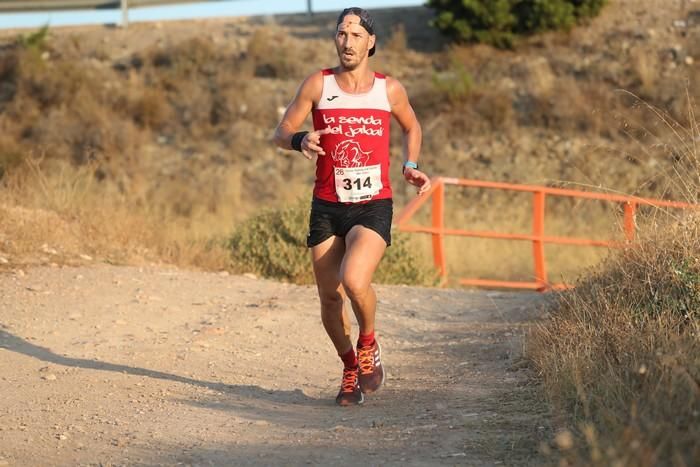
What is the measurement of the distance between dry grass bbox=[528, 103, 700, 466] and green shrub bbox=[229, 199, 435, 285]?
425 centimetres

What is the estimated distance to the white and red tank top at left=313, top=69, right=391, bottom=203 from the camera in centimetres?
677

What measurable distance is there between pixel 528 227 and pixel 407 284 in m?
8.15

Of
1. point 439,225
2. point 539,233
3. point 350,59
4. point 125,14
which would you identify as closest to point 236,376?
point 350,59

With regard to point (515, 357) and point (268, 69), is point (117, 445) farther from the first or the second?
point (268, 69)

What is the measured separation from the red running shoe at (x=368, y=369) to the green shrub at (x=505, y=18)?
791 inches

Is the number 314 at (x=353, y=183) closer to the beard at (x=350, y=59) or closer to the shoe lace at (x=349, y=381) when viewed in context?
the beard at (x=350, y=59)

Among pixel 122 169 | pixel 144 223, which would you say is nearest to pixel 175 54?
pixel 122 169

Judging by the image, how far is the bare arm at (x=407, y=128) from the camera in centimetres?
675

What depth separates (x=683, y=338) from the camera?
237 inches

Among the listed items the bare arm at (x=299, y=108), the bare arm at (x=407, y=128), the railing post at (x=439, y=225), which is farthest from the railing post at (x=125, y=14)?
the bare arm at (x=299, y=108)

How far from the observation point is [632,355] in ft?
20.1

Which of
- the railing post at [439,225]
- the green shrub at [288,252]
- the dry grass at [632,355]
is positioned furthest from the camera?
the railing post at [439,225]

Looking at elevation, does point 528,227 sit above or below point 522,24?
below

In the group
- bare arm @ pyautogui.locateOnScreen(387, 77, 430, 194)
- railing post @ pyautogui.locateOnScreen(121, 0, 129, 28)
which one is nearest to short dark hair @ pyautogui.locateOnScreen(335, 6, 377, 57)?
bare arm @ pyautogui.locateOnScreen(387, 77, 430, 194)
